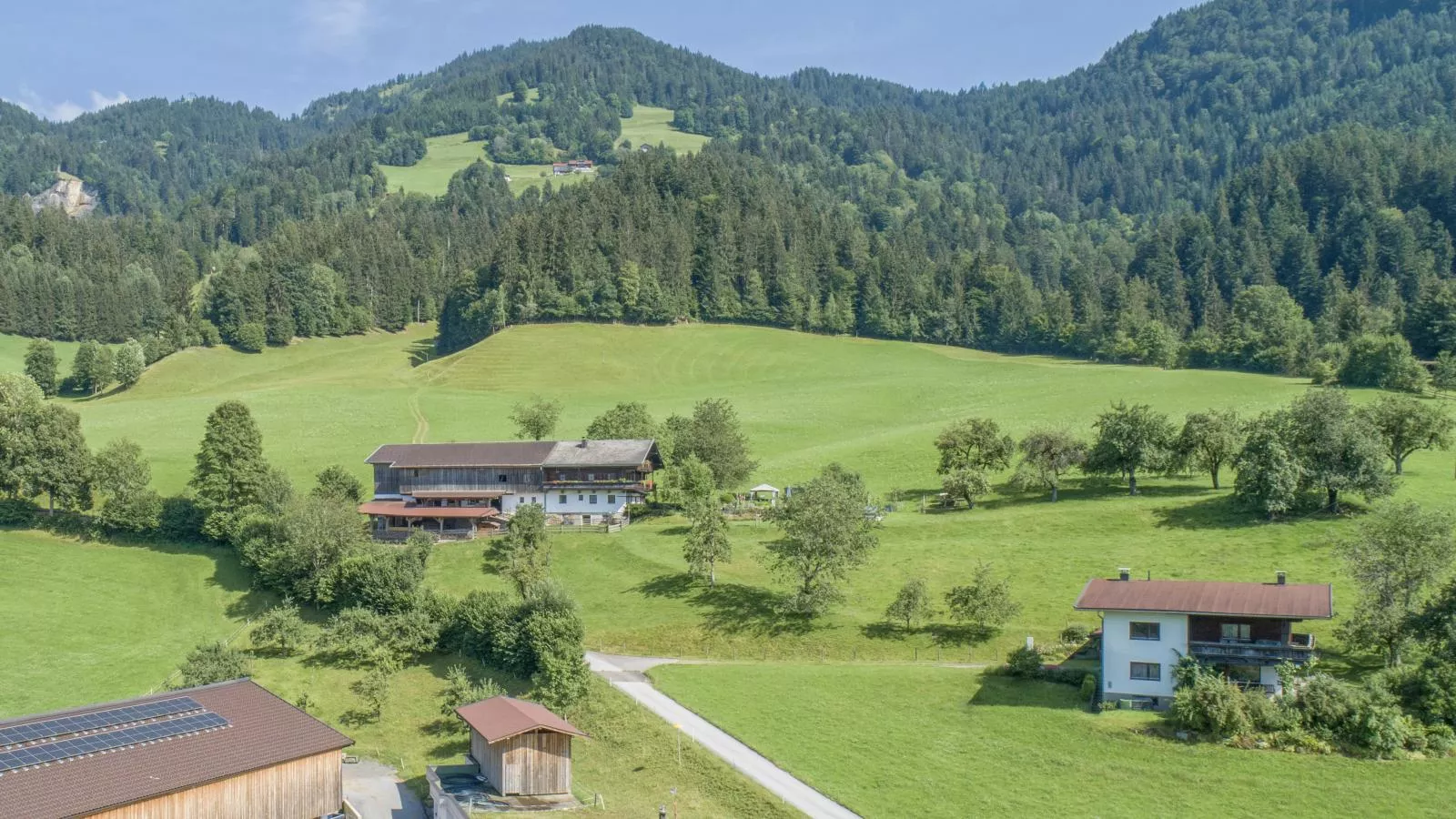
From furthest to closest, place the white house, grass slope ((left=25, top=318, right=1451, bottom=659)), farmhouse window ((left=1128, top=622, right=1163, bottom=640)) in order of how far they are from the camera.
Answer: grass slope ((left=25, top=318, right=1451, bottom=659)) → farmhouse window ((left=1128, top=622, right=1163, bottom=640)) → the white house

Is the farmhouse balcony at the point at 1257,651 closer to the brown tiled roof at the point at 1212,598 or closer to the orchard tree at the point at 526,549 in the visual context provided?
the brown tiled roof at the point at 1212,598

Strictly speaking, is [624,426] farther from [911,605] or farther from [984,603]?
[984,603]

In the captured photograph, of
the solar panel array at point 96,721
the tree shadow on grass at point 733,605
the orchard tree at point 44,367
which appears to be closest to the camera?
the solar panel array at point 96,721

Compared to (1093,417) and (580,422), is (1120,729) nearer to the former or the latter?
(1093,417)

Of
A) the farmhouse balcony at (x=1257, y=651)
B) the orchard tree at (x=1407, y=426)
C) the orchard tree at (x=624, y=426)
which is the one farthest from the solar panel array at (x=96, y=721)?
the orchard tree at (x=1407, y=426)

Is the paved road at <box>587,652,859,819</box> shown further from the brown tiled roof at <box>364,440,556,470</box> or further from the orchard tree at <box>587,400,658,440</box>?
the orchard tree at <box>587,400,658,440</box>

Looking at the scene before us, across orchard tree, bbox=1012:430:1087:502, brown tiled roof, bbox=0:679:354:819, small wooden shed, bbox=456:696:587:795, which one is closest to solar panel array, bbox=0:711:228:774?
brown tiled roof, bbox=0:679:354:819
